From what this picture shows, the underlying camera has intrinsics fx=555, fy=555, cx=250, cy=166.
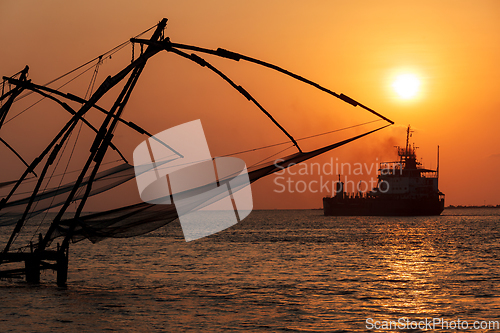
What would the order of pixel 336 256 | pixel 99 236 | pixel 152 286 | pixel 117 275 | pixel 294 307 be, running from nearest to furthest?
1. pixel 99 236
2. pixel 294 307
3. pixel 152 286
4. pixel 117 275
5. pixel 336 256

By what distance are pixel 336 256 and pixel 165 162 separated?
75.4 feet

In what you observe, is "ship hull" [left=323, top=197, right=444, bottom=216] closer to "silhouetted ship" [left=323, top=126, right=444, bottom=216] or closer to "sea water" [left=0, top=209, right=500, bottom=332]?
"silhouetted ship" [left=323, top=126, right=444, bottom=216]

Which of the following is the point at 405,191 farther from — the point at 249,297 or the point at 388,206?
the point at 249,297

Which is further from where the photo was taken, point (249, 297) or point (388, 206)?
point (388, 206)

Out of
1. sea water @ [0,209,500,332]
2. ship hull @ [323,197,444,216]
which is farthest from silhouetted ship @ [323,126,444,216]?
sea water @ [0,209,500,332]

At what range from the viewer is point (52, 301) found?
1808 cm

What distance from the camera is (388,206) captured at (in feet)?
453

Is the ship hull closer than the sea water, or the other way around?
the sea water

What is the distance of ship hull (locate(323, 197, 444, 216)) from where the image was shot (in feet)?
448

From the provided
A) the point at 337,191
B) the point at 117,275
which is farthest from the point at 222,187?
the point at 337,191

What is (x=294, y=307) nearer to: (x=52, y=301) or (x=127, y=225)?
(x=127, y=225)

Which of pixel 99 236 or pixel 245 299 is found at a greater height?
pixel 99 236

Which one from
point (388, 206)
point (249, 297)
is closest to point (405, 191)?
point (388, 206)

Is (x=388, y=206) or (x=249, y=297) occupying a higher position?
(x=388, y=206)
